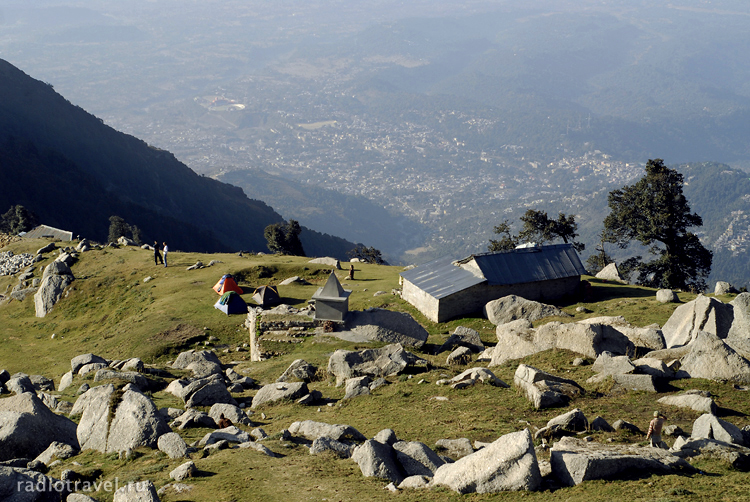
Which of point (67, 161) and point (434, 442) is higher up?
point (67, 161)

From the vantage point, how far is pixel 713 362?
2323 cm

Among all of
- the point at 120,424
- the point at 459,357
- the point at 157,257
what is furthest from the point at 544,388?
the point at 157,257

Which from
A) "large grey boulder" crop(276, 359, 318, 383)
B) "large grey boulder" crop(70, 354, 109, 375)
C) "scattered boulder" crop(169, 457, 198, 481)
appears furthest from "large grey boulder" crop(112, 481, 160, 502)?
"large grey boulder" crop(70, 354, 109, 375)

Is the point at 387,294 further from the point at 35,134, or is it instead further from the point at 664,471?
the point at 35,134

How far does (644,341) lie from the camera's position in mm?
29562

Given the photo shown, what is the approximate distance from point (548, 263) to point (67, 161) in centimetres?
15580

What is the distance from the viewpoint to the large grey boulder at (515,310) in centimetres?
3984

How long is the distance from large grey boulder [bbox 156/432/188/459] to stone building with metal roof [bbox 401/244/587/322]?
28219mm

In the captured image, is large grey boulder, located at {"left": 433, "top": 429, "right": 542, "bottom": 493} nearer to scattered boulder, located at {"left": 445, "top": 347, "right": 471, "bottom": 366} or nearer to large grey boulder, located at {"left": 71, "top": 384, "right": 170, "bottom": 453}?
large grey boulder, located at {"left": 71, "top": 384, "right": 170, "bottom": 453}

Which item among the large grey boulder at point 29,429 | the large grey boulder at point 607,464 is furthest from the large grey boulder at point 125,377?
the large grey boulder at point 607,464

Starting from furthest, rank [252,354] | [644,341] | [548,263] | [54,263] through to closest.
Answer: [54,263]
[548,263]
[252,354]
[644,341]

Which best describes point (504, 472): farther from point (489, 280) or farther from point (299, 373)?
point (489, 280)

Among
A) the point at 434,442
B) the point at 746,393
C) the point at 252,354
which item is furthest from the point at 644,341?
the point at 252,354

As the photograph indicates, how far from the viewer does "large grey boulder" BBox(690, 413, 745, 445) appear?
1651 cm
